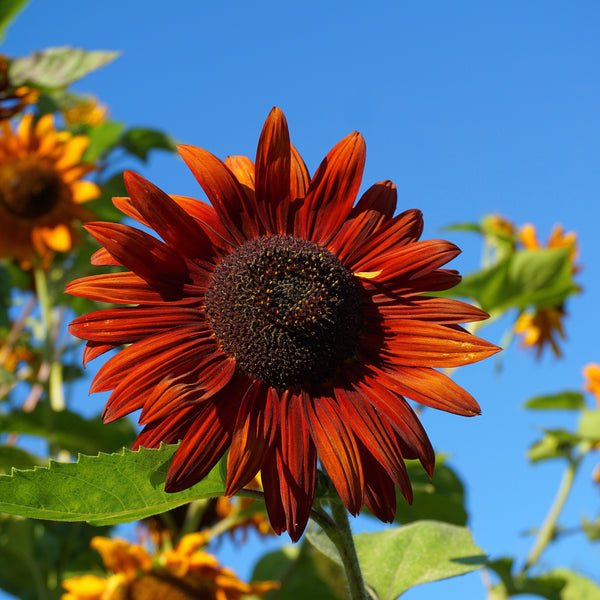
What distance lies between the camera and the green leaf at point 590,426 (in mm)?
2805

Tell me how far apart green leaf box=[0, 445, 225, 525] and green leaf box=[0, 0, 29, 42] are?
88.6 inches

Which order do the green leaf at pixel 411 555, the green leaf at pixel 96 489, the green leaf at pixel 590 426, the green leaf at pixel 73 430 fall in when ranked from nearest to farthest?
the green leaf at pixel 96 489 < the green leaf at pixel 411 555 < the green leaf at pixel 73 430 < the green leaf at pixel 590 426

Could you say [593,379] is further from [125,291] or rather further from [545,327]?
[125,291]

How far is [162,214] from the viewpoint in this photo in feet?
3.71

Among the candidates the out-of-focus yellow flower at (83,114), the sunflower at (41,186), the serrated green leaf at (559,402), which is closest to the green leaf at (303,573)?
the serrated green leaf at (559,402)

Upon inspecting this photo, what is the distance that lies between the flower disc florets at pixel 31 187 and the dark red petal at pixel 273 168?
6.52 ft

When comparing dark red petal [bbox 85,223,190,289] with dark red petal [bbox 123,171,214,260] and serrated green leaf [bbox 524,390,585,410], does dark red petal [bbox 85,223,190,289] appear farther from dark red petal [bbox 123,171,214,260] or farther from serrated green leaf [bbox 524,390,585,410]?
serrated green leaf [bbox 524,390,585,410]

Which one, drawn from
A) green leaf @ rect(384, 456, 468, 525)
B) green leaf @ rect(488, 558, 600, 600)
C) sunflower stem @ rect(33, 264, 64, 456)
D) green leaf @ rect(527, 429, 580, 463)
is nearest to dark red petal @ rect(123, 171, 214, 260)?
green leaf @ rect(384, 456, 468, 525)

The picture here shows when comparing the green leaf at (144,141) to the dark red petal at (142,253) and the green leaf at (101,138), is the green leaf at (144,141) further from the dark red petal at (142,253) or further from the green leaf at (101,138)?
the dark red petal at (142,253)

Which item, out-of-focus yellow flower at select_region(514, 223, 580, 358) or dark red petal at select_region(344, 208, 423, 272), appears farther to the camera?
out-of-focus yellow flower at select_region(514, 223, 580, 358)

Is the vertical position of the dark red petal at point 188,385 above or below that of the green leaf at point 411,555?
above

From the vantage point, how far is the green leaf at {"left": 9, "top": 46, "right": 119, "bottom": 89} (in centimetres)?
241

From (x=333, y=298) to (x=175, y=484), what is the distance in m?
0.40

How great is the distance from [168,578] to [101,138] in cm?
205
